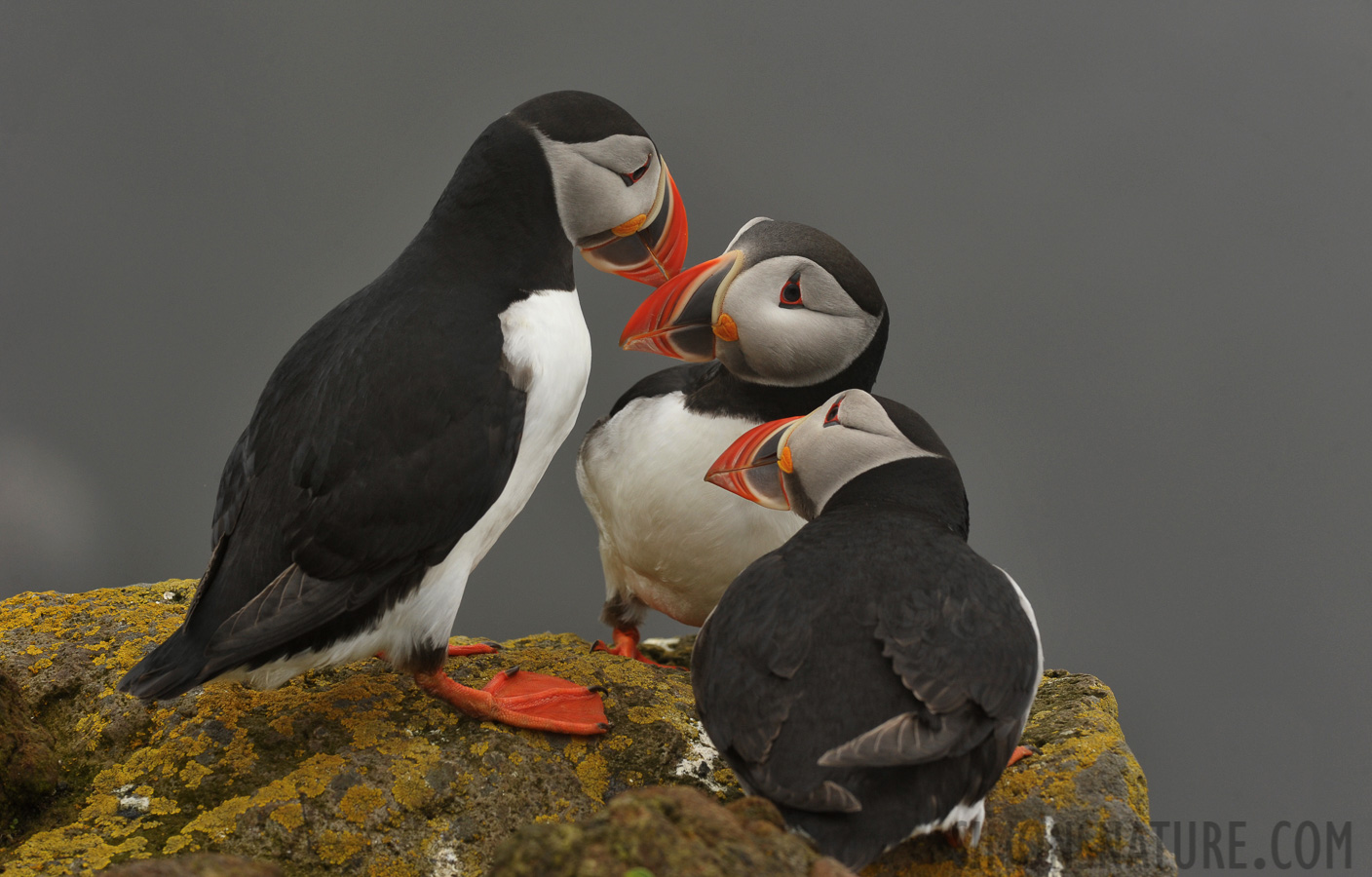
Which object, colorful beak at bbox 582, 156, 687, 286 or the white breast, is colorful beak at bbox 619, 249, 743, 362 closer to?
colorful beak at bbox 582, 156, 687, 286

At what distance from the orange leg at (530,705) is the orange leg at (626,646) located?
28.7 inches

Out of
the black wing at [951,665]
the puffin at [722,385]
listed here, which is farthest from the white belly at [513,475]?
the black wing at [951,665]

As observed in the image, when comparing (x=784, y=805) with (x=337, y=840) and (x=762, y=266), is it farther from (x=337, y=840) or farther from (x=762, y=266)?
(x=762, y=266)

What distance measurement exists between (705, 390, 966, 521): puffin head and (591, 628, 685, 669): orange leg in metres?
0.86

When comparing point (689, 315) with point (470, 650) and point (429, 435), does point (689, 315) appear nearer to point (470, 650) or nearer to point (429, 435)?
point (429, 435)

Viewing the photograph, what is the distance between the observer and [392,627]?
2441 mm

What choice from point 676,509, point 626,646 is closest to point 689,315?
point 676,509

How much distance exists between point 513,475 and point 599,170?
799 mm

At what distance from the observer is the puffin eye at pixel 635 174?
2713 millimetres

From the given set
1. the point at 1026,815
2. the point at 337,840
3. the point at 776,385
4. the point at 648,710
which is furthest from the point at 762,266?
the point at 337,840

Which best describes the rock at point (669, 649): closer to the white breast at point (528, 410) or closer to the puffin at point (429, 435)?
the puffin at point (429, 435)

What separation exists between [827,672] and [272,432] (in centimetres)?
140

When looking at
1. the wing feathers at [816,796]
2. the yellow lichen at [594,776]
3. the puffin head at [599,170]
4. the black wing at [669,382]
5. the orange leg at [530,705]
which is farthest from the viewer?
the black wing at [669,382]

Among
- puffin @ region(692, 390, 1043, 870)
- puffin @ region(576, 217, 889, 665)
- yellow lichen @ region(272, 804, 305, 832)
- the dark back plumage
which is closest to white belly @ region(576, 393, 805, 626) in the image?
puffin @ region(576, 217, 889, 665)
